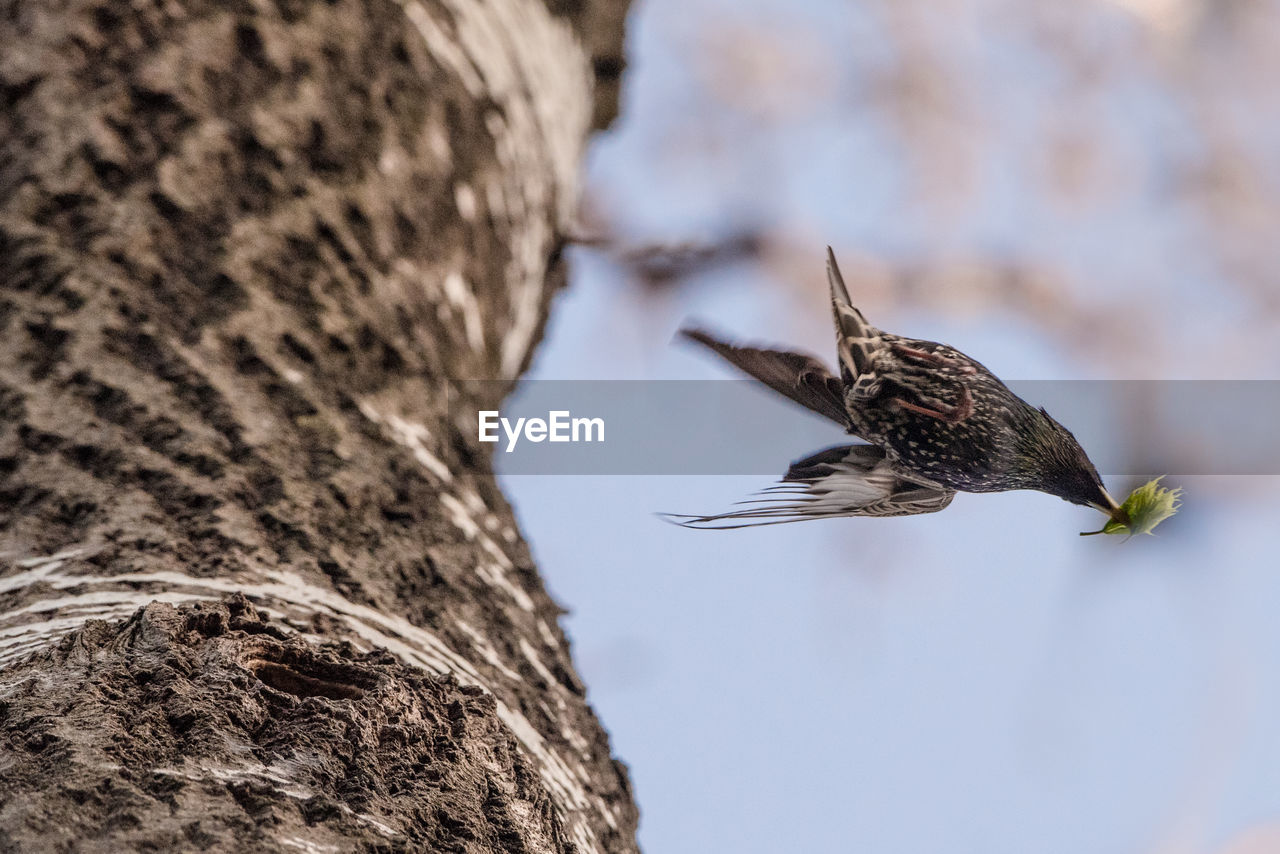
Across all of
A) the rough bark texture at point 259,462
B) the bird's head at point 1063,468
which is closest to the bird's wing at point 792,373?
the bird's head at point 1063,468

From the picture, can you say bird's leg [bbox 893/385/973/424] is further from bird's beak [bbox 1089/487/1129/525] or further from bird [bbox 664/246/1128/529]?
bird's beak [bbox 1089/487/1129/525]

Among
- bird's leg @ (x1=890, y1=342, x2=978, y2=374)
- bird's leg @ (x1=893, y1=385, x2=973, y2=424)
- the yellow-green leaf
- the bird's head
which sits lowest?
the yellow-green leaf

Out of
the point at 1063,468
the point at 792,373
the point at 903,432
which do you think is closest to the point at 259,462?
the point at 792,373

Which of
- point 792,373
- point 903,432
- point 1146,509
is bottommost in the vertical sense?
point 1146,509

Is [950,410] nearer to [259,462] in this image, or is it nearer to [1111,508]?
[1111,508]

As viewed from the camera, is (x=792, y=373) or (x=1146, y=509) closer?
(x=1146, y=509)

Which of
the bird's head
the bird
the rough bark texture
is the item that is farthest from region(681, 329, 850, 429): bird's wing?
the rough bark texture

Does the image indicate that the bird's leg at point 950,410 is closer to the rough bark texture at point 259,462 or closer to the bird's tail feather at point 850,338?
the bird's tail feather at point 850,338

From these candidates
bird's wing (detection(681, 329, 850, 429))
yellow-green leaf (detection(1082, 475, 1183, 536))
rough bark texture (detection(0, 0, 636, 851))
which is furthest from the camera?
bird's wing (detection(681, 329, 850, 429))
